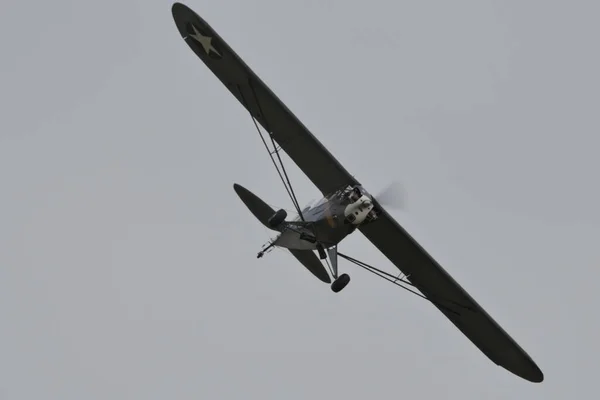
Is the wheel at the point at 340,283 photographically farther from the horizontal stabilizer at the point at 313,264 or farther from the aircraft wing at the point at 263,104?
the horizontal stabilizer at the point at 313,264

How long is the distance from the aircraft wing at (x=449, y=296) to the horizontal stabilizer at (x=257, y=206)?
257 centimetres

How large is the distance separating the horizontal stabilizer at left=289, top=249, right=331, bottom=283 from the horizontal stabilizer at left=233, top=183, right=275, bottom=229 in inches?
73.3

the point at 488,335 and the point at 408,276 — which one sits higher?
the point at 408,276

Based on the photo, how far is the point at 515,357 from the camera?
2967cm

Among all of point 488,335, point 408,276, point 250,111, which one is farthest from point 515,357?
point 250,111

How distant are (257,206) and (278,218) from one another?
1.28 meters

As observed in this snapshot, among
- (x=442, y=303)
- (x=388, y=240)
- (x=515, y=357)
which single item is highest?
(x=388, y=240)

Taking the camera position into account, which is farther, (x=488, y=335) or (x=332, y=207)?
(x=488, y=335)

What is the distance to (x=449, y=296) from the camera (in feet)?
96.5

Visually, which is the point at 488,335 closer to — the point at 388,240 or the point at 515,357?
the point at 515,357

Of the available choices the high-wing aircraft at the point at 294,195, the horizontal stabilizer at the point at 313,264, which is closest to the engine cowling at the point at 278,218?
the high-wing aircraft at the point at 294,195

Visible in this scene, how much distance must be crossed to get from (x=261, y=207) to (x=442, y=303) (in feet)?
18.9

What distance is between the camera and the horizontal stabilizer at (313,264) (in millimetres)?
28638

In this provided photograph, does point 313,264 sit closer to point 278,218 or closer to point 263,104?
point 278,218
